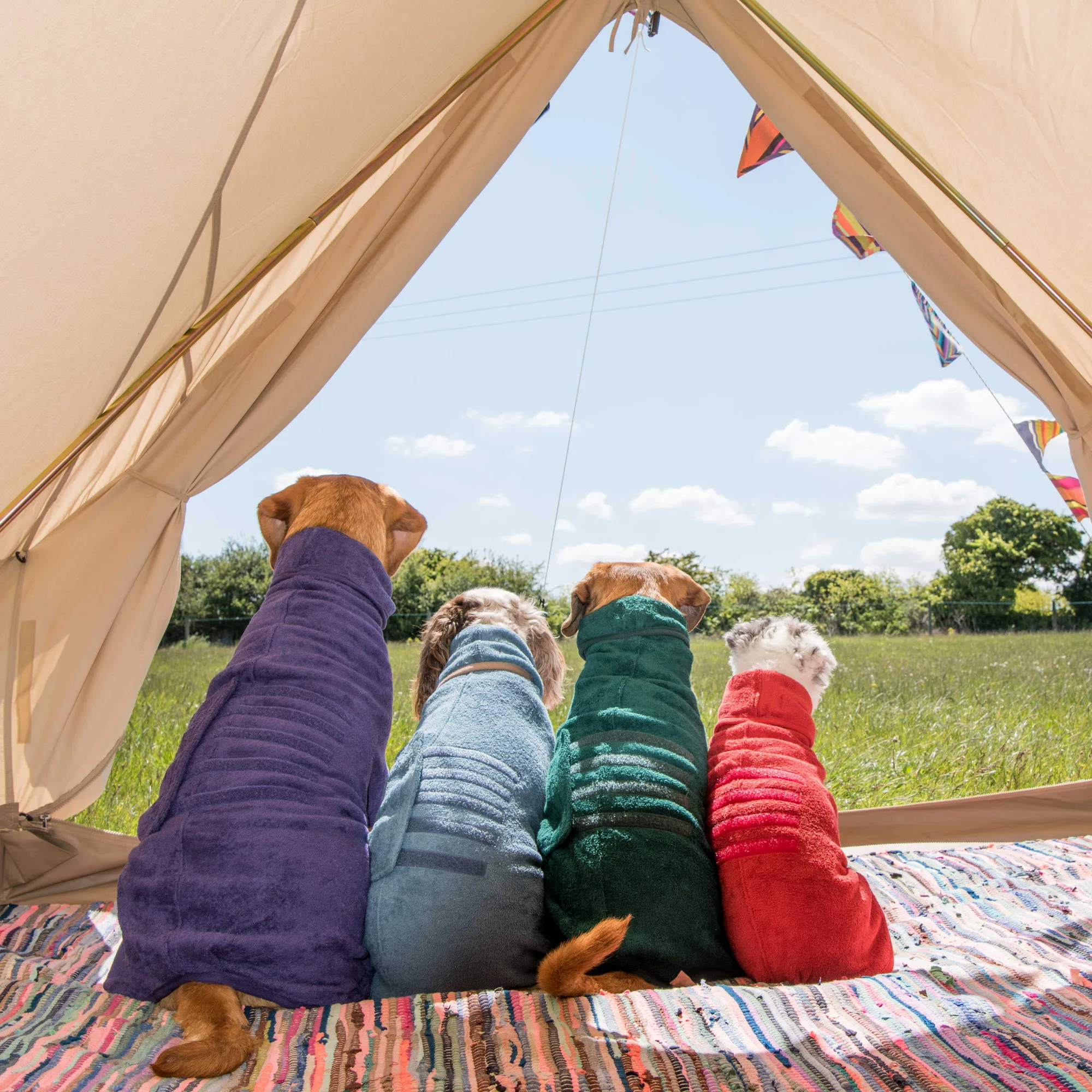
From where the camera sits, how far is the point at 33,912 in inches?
83.8

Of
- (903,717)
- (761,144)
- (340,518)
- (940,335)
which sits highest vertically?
(761,144)

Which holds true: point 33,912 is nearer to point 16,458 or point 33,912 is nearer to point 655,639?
point 16,458

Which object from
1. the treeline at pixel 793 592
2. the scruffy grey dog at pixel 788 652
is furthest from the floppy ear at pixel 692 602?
the treeline at pixel 793 592

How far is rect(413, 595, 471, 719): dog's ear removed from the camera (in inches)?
85.4

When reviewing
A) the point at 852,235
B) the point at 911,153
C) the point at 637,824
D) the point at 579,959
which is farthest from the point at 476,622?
the point at 852,235

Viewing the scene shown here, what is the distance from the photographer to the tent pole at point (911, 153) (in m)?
2.04

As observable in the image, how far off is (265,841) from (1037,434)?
2.22 metres

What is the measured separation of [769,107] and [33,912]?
109 inches

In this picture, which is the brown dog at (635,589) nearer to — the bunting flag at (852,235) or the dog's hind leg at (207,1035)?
the dog's hind leg at (207,1035)

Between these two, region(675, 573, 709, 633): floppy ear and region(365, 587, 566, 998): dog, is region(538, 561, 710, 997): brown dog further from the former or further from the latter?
region(365, 587, 566, 998): dog

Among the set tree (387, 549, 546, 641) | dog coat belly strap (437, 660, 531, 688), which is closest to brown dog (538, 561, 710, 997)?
dog coat belly strap (437, 660, 531, 688)

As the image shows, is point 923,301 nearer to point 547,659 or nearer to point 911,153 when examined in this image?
point 911,153

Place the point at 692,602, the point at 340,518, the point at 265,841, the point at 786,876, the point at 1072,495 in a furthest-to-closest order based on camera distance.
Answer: the point at 1072,495 < the point at 692,602 < the point at 340,518 < the point at 786,876 < the point at 265,841

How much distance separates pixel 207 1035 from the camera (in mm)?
1279
